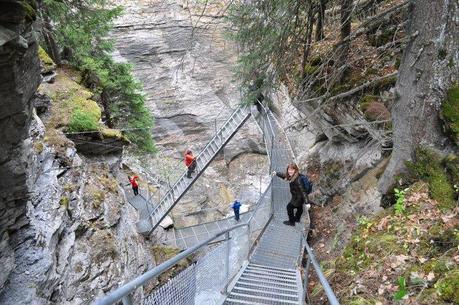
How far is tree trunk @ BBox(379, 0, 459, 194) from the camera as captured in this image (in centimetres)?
416

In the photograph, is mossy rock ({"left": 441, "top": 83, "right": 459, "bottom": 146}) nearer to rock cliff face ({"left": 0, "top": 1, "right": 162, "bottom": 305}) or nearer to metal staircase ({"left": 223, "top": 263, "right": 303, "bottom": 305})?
metal staircase ({"left": 223, "top": 263, "right": 303, "bottom": 305})

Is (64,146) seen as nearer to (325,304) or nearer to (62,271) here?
(62,271)

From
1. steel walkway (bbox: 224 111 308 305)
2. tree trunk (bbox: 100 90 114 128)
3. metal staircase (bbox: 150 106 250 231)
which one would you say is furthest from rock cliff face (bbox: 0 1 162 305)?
tree trunk (bbox: 100 90 114 128)

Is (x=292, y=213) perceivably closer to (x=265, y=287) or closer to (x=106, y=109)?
Answer: (x=265, y=287)

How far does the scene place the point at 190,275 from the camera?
290cm

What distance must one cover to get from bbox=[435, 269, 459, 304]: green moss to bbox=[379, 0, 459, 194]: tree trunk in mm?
2125

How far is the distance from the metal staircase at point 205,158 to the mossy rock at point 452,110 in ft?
23.3

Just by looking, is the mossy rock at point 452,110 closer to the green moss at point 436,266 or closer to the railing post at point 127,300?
the green moss at point 436,266

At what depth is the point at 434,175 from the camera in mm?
4480

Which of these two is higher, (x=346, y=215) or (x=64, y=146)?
(x=64, y=146)

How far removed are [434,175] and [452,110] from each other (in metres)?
0.82

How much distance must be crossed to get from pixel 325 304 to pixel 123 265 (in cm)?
468

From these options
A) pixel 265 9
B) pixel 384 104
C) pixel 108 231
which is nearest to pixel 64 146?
pixel 108 231

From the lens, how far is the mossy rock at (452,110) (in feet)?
14.3
